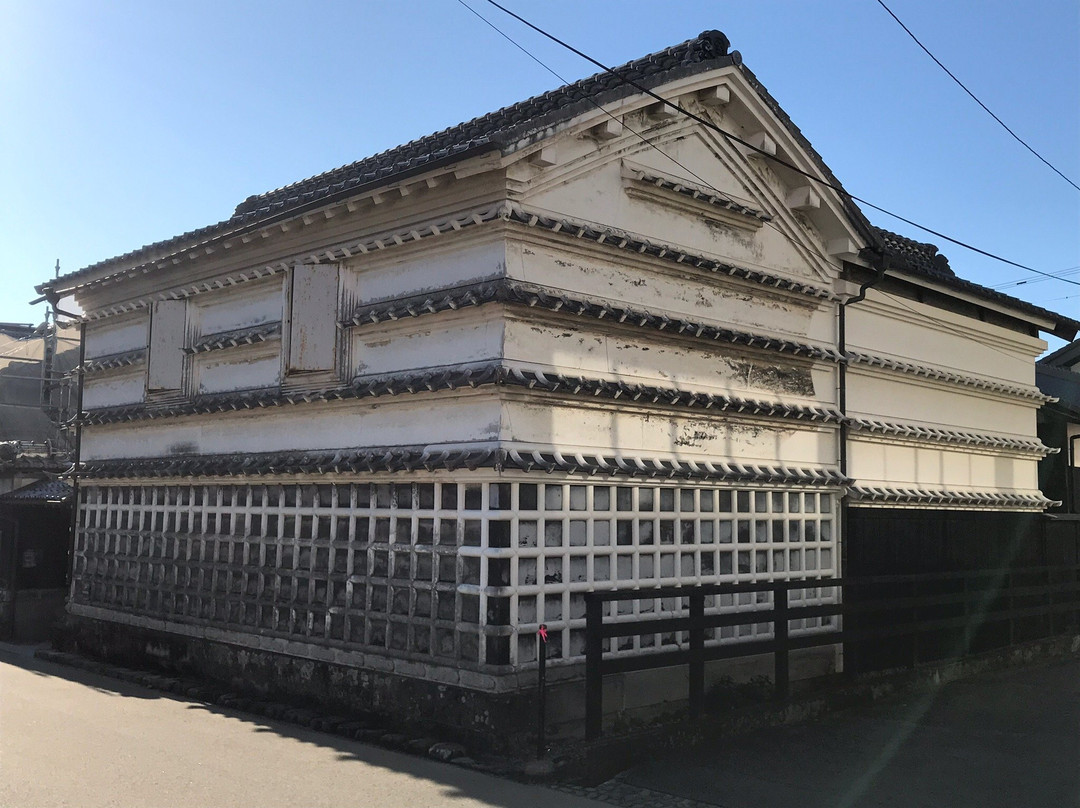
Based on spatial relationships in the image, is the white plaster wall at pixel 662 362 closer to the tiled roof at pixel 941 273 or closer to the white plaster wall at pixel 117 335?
the tiled roof at pixel 941 273

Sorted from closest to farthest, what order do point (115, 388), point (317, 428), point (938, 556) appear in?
point (317, 428), point (938, 556), point (115, 388)

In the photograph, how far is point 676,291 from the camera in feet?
39.6

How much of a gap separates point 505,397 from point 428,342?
57.6 inches

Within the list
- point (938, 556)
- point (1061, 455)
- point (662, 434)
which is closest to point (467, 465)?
point (662, 434)

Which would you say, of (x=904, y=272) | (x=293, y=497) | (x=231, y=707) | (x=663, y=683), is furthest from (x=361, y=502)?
(x=904, y=272)

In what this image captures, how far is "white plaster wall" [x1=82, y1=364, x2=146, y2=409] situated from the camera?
1580cm

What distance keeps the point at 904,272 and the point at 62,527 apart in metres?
16.8

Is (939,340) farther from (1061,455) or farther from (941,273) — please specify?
(1061,455)

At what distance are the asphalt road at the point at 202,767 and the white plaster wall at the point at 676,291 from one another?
5.19 metres

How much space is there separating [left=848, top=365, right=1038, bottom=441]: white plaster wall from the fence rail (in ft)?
8.61

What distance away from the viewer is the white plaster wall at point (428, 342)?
10.3 metres

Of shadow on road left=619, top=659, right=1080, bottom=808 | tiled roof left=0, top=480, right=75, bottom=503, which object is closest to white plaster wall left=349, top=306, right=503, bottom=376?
shadow on road left=619, top=659, right=1080, bottom=808

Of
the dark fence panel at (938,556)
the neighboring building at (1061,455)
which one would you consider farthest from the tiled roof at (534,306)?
the neighboring building at (1061,455)

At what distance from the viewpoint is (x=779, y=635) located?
1205 centimetres
